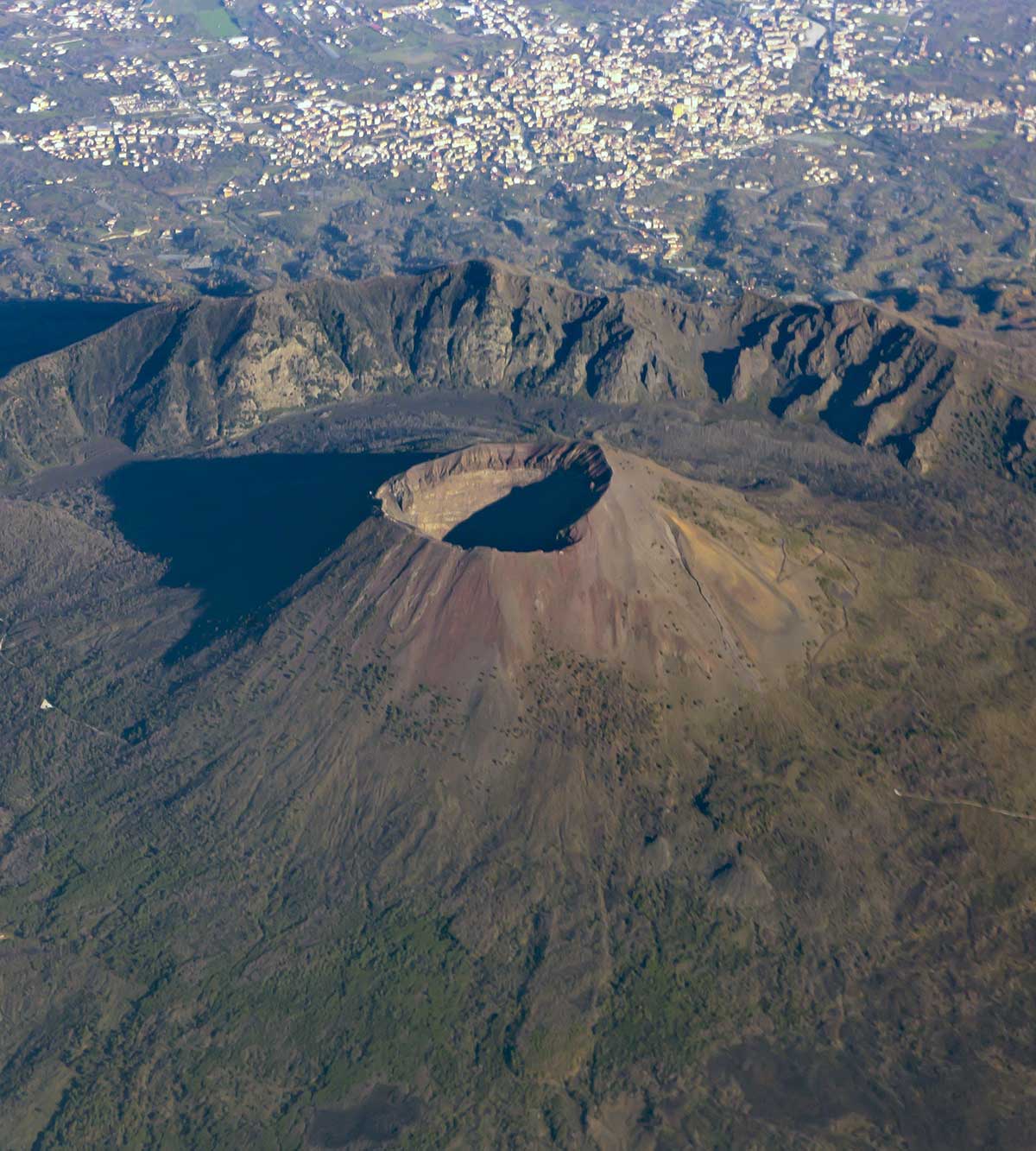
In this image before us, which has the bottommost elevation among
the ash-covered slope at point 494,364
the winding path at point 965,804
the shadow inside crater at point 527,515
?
the ash-covered slope at point 494,364

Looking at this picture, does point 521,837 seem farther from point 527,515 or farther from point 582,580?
point 527,515

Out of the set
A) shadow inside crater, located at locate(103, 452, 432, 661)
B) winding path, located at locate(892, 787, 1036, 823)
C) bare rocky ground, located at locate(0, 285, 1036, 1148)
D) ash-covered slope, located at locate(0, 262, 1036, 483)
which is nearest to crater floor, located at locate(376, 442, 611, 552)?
bare rocky ground, located at locate(0, 285, 1036, 1148)

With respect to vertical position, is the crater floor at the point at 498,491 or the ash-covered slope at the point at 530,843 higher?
the crater floor at the point at 498,491

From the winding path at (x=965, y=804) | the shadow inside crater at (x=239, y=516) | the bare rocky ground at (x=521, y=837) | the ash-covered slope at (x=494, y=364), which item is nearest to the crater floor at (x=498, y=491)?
the bare rocky ground at (x=521, y=837)

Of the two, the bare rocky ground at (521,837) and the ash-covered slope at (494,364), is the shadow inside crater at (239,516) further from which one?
the ash-covered slope at (494,364)

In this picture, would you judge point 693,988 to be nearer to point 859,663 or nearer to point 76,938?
point 859,663

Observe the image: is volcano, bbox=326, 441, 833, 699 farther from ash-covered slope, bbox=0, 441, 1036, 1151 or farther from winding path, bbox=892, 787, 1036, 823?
winding path, bbox=892, 787, 1036, 823

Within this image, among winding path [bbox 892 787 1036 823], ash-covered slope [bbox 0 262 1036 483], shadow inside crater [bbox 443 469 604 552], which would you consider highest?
shadow inside crater [bbox 443 469 604 552]
